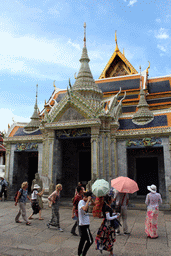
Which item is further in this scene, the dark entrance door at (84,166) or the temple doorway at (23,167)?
the temple doorway at (23,167)

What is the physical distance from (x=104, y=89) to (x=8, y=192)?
1220 centimetres

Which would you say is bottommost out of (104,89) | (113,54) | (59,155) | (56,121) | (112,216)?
(112,216)

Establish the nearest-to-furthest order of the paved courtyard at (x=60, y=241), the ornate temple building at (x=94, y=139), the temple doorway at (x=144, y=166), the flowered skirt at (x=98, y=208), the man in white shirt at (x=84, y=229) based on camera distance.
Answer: the man in white shirt at (x=84, y=229) < the flowered skirt at (x=98, y=208) < the paved courtyard at (x=60, y=241) < the ornate temple building at (x=94, y=139) < the temple doorway at (x=144, y=166)

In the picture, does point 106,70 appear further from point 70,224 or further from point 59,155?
point 70,224

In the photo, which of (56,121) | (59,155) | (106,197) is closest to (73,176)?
(59,155)

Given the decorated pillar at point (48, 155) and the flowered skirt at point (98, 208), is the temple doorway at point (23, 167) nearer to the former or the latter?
the decorated pillar at point (48, 155)

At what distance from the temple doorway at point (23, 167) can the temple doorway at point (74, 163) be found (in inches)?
146

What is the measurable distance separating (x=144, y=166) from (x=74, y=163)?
503 cm

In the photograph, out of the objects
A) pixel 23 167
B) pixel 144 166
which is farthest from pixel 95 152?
pixel 23 167

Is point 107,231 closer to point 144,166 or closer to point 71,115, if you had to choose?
point 71,115

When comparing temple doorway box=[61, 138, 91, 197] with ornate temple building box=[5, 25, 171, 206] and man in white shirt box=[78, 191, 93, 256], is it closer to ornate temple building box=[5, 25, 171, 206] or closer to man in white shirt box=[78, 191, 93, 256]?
ornate temple building box=[5, 25, 171, 206]

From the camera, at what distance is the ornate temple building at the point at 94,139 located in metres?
12.9

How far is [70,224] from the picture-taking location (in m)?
8.27

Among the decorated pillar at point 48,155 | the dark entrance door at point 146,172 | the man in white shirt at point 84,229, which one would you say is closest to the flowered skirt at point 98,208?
the man in white shirt at point 84,229
